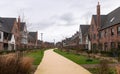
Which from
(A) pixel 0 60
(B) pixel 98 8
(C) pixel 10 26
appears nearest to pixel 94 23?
(B) pixel 98 8

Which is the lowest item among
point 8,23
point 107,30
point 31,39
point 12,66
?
point 12,66

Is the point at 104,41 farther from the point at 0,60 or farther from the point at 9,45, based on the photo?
the point at 0,60

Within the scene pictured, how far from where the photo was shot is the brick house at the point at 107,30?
38.4 m

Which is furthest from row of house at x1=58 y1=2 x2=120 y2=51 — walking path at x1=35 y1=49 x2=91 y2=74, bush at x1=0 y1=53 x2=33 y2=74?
bush at x1=0 y1=53 x2=33 y2=74

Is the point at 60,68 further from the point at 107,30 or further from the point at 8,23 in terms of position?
the point at 8,23

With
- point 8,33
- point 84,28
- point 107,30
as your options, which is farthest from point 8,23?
point 107,30

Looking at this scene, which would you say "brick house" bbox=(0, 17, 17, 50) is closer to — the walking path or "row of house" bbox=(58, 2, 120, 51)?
"row of house" bbox=(58, 2, 120, 51)

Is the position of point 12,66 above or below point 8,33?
below

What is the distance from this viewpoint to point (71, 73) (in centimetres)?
1476

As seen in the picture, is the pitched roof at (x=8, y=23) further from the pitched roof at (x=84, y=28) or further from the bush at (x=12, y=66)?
the bush at (x=12, y=66)

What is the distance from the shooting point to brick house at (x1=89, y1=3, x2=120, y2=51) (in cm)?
3844

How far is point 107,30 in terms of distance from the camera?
4359cm

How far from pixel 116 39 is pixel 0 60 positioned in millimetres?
29915

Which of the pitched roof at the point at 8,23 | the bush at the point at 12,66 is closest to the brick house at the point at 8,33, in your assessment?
the pitched roof at the point at 8,23
